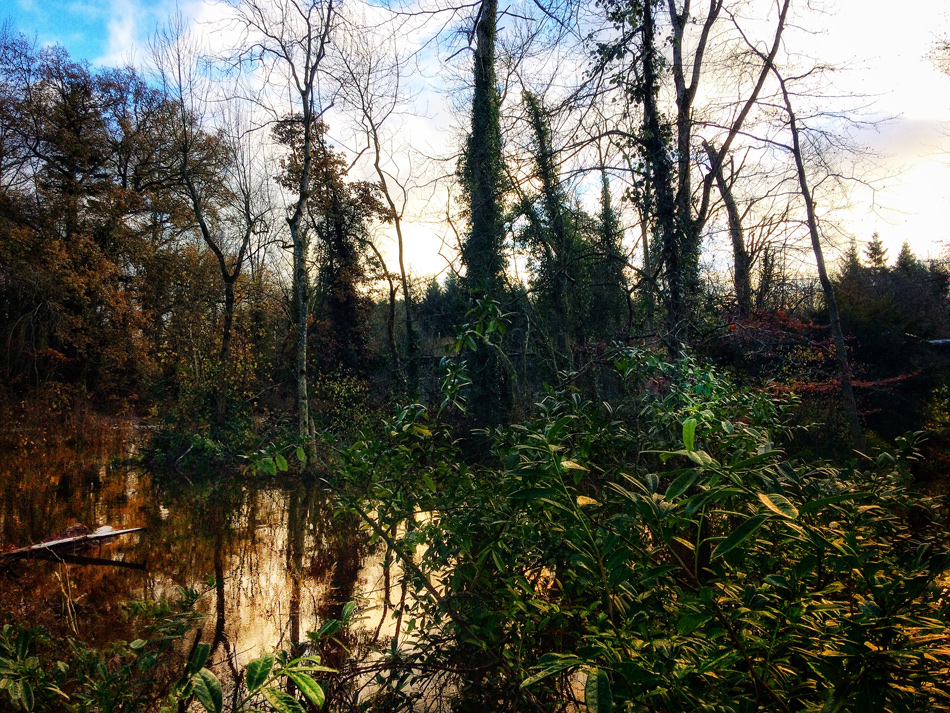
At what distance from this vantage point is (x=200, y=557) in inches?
224

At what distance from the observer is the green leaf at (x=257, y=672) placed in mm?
1018

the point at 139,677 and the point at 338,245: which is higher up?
the point at 338,245

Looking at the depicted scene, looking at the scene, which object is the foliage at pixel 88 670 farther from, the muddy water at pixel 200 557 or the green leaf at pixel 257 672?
the green leaf at pixel 257 672

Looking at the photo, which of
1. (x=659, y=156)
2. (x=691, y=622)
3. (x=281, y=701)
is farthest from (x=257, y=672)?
(x=659, y=156)

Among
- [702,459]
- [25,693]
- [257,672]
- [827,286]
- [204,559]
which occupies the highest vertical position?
[827,286]

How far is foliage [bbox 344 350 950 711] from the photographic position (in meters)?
1.02

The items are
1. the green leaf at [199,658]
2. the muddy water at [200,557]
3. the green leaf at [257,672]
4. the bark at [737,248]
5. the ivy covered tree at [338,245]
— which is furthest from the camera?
the ivy covered tree at [338,245]

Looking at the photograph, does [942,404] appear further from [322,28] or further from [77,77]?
[77,77]

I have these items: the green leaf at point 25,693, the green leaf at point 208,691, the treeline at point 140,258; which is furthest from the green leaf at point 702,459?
the treeline at point 140,258

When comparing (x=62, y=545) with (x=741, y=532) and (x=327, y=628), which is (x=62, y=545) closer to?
(x=327, y=628)

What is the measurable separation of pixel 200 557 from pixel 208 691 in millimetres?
5407

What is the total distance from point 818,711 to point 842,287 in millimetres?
12443

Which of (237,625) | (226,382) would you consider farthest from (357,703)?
(226,382)

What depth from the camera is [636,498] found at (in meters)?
1.14
